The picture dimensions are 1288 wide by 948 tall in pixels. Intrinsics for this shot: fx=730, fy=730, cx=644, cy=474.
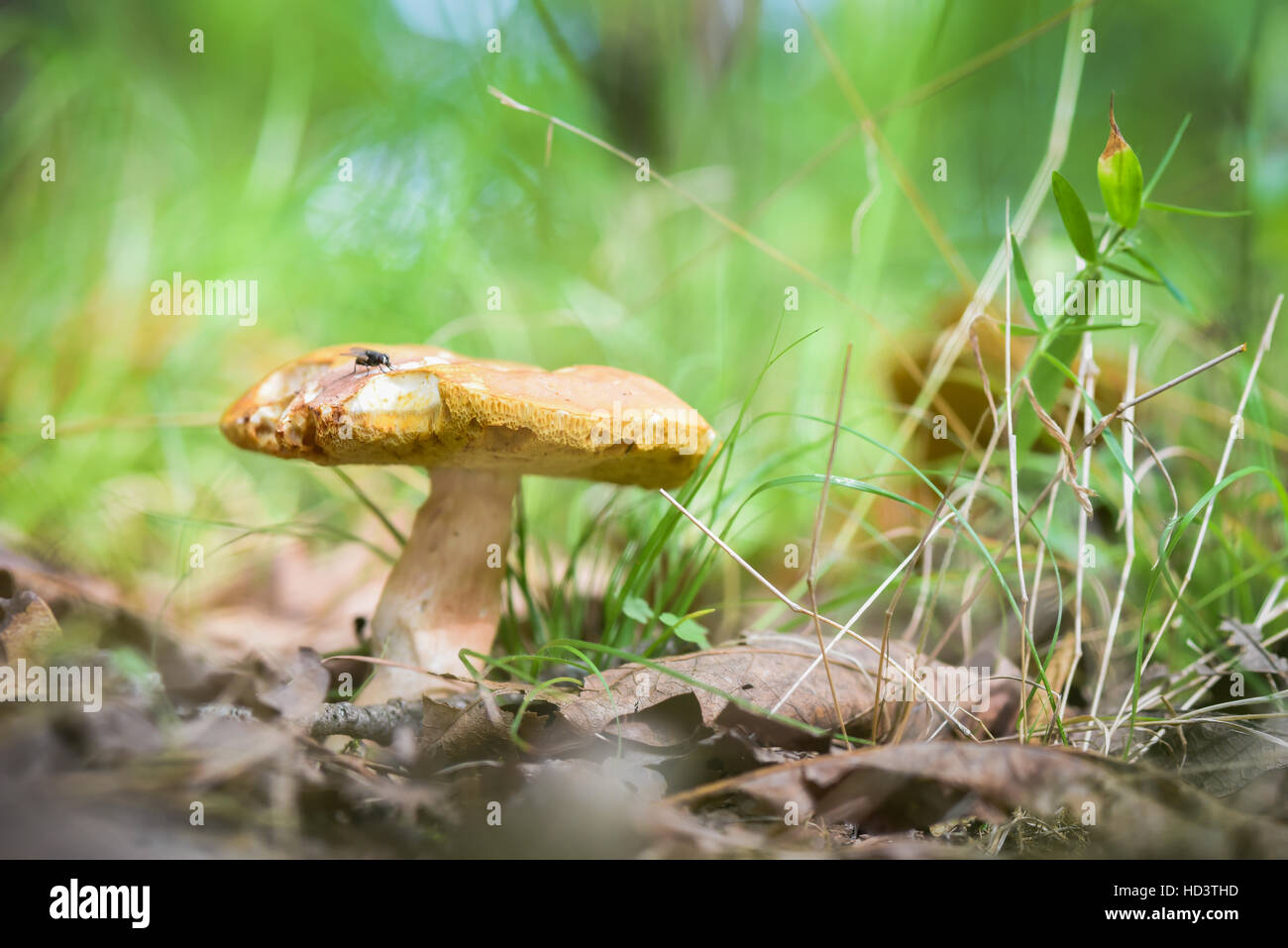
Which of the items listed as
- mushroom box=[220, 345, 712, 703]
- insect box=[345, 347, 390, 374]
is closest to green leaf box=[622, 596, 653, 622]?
mushroom box=[220, 345, 712, 703]

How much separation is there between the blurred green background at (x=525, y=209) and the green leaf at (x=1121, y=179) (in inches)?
56.3

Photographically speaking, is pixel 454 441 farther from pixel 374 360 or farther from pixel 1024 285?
pixel 1024 285

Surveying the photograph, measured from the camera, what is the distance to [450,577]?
181 centimetres

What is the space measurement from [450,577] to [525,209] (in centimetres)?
303

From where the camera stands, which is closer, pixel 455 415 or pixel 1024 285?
pixel 455 415

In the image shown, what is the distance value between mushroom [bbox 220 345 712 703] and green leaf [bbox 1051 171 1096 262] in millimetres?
811

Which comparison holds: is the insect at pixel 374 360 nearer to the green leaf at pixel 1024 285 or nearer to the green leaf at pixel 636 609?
the green leaf at pixel 636 609

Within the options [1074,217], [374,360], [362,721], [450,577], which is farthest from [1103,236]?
[362,721]

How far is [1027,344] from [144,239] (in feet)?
13.8

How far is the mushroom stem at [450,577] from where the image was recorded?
1764mm

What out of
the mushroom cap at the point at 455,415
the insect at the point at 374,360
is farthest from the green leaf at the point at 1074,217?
the insect at the point at 374,360

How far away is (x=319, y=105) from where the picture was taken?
4.64 meters

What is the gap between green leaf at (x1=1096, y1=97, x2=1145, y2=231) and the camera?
1300 mm
